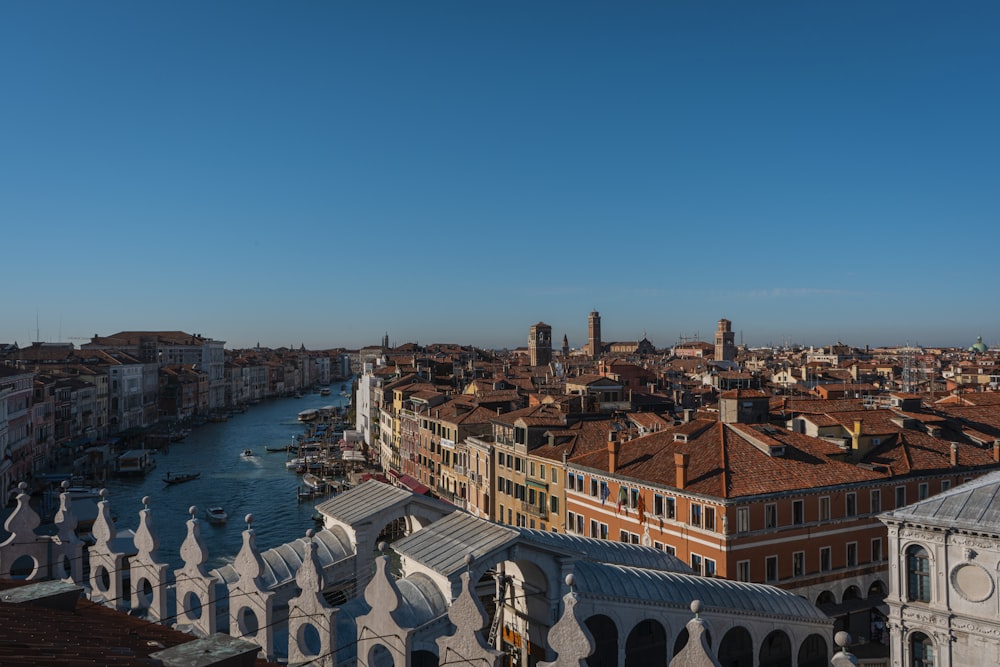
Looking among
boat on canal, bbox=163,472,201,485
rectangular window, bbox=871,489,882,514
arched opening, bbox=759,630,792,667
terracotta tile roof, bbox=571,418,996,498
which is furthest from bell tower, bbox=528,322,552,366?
arched opening, bbox=759,630,792,667

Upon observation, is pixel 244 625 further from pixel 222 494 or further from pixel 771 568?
pixel 222 494

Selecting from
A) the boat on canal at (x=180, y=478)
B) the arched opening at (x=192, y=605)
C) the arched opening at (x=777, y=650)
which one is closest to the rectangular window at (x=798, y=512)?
the arched opening at (x=777, y=650)

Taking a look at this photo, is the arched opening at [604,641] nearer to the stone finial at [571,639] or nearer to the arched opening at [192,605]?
the arched opening at [192,605]

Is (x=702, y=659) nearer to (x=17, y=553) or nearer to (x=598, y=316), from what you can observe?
(x=17, y=553)

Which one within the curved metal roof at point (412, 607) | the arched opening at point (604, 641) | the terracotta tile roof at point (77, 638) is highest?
the terracotta tile roof at point (77, 638)

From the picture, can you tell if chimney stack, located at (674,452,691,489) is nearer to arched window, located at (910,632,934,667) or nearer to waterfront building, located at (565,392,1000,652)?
waterfront building, located at (565,392,1000,652)
